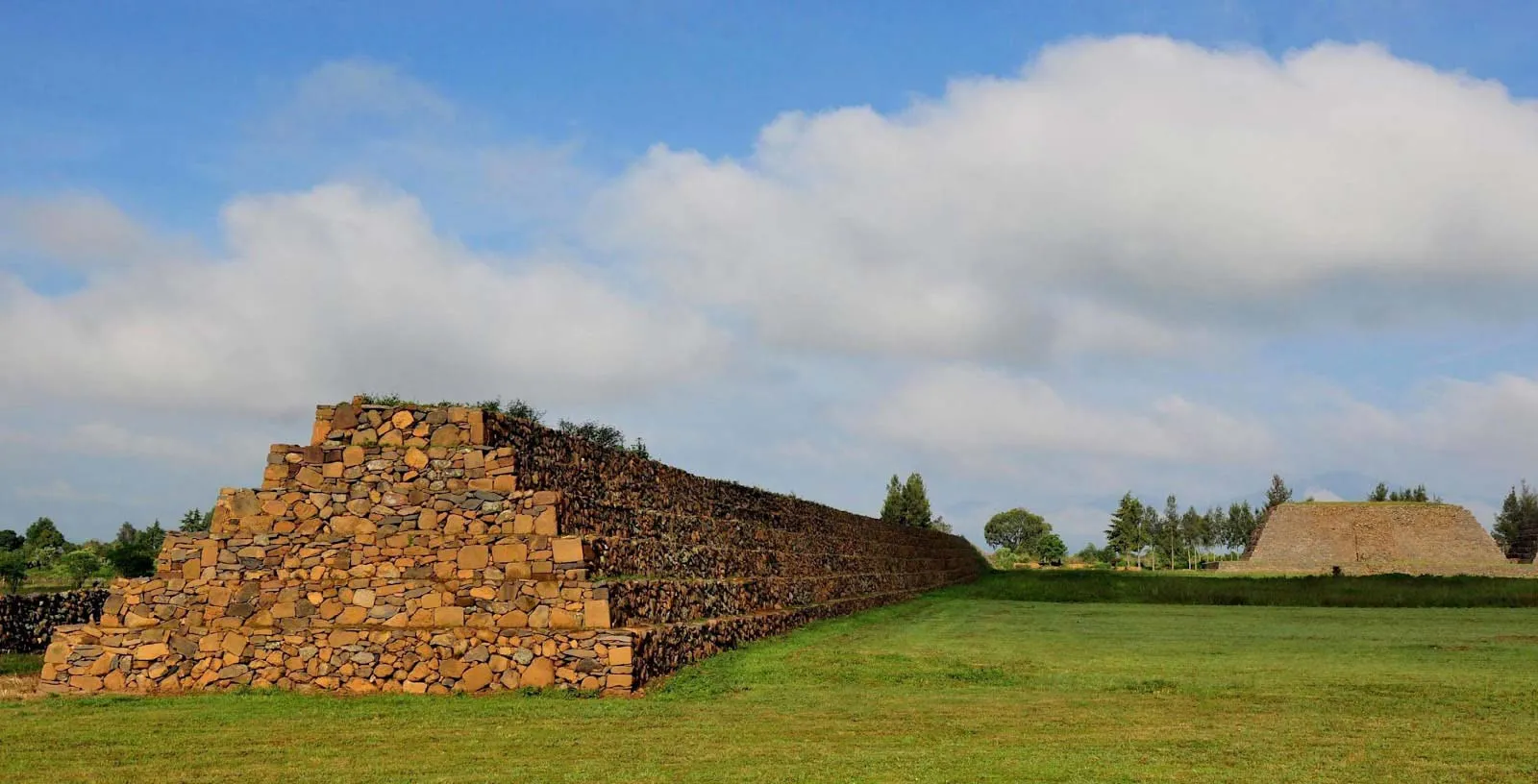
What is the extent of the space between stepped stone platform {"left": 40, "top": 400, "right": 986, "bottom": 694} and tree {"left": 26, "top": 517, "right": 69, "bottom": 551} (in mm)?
57758

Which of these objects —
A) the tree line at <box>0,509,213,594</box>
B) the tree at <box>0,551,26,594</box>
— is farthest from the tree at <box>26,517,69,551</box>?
the tree at <box>0,551,26,594</box>

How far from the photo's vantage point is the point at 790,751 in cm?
1276

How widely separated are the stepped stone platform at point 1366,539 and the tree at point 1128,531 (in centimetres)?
4307

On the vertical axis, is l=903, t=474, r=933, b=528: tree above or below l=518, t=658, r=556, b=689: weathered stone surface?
above

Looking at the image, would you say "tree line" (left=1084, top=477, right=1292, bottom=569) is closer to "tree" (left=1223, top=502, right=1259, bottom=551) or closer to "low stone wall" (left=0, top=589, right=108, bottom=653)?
"tree" (left=1223, top=502, right=1259, bottom=551)

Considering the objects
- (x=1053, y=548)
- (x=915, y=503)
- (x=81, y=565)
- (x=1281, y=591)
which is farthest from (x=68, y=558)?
(x=1053, y=548)

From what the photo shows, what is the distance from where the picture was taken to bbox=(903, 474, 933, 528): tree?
126 meters

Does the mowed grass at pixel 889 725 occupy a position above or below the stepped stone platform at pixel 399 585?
below

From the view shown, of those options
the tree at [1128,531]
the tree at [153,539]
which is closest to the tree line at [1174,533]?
the tree at [1128,531]

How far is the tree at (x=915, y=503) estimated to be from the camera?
12550 cm

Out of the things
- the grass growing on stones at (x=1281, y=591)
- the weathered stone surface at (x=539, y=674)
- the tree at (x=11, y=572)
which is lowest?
the weathered stone surface at (x=539, y=674)

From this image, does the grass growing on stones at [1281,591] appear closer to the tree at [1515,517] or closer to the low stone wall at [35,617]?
the low stone wall at [35,617]

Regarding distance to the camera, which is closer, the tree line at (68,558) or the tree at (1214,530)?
the tree line at (68,558)

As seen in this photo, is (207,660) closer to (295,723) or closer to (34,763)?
(295,723)
